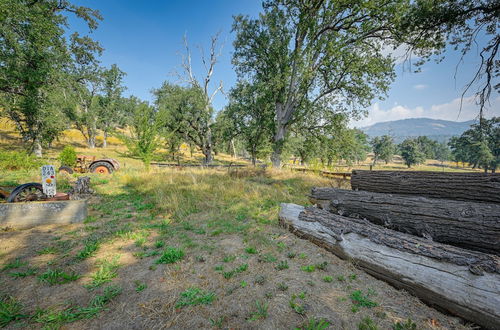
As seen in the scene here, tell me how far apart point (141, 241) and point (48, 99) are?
25.7 m

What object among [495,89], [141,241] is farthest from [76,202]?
[495,89]

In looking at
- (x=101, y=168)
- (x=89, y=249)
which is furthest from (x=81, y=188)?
(x=101, y=168)

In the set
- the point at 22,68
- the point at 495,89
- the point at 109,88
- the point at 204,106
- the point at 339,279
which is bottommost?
the point at 339,279

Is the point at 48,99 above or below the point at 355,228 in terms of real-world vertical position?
above

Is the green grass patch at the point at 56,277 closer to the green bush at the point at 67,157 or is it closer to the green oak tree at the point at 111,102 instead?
the green bush at the point at 67,157

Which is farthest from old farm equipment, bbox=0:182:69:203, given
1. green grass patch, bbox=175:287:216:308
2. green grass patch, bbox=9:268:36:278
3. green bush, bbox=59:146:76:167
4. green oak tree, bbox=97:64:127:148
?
green oak tree, bbox=97:64:127:148

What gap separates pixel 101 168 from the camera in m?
13.1

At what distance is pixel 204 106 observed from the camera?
24.8 metres

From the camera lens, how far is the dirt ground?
6.95 ft

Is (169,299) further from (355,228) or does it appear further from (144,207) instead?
(144,207)

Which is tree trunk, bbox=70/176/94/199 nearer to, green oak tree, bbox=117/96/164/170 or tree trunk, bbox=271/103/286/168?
green oak tree, bbox=117/96/164/170

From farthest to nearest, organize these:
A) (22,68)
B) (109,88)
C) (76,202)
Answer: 1. (109,88)
2. (22,68)
3. (76,202)

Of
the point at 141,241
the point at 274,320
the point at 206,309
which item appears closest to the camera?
the point at 274,320

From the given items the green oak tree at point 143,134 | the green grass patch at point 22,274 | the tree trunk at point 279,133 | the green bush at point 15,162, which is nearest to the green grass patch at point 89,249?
the green grass patch at point 22,274
